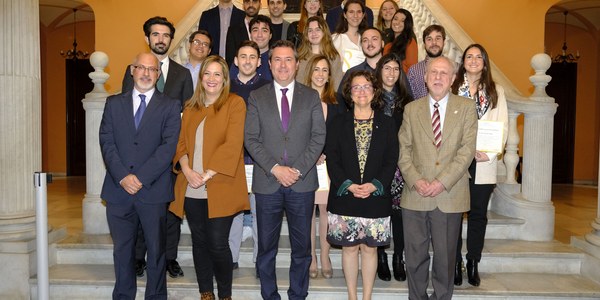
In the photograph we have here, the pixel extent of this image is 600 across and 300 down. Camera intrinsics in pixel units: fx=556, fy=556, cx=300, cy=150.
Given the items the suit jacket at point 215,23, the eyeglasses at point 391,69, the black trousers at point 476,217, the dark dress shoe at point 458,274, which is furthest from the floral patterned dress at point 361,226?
the suit jacket at point 215,23

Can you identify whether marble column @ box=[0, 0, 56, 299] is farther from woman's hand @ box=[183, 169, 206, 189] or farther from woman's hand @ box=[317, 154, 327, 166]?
woman's hand @ box=[317, 154, 327, 166]

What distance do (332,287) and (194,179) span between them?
1.35 metres

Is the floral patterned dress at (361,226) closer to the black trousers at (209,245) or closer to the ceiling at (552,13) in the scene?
the black trousers at (209,245)

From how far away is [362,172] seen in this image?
12.3ft

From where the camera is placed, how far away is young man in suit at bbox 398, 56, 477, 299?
12.0 ft

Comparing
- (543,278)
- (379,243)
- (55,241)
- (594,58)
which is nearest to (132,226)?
(55,241)

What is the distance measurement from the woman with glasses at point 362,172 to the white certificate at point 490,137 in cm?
69

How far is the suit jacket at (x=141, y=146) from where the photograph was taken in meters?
3.66

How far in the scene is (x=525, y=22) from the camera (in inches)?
373

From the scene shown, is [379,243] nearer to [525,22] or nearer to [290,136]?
[290,136]

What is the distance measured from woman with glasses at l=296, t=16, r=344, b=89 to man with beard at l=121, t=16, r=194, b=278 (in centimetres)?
93

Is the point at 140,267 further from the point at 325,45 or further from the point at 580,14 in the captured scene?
the point at 580,14


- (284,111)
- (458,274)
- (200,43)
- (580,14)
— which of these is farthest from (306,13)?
(580,14)

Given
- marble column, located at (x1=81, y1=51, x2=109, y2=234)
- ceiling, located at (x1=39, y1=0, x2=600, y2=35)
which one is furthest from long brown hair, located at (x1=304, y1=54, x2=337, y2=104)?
ceiling, located at (x1=39, y1=0, x2=600, y2=35)
